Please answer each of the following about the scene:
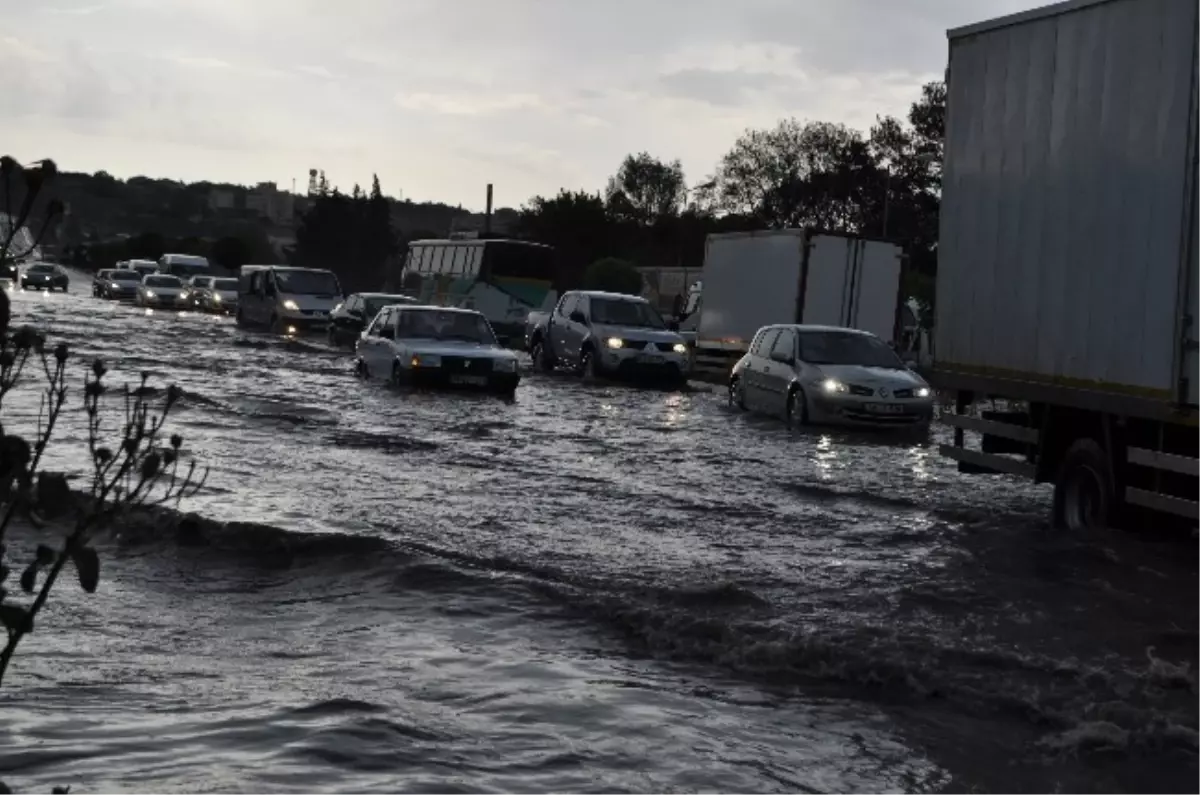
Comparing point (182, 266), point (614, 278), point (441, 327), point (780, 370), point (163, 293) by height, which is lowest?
point (780, 370)

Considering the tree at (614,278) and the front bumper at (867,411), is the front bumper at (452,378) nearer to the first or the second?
the front bumper at (867,411)

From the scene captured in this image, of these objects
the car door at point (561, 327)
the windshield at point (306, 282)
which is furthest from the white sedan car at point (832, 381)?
the windshield at point (306, 282)

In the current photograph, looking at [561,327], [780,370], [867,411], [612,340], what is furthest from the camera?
[561,327]

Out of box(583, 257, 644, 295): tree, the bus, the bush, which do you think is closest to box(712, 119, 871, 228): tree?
box(583, 257, 644, 295): tree

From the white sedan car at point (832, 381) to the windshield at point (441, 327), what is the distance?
14.1 feet

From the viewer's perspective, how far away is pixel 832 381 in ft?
73.5

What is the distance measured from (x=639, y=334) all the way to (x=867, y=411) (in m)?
9.71

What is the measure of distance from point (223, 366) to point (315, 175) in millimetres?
120320

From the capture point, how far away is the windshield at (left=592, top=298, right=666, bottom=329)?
1271 inches

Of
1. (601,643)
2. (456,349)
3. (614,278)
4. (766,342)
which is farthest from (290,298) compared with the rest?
(601,643)

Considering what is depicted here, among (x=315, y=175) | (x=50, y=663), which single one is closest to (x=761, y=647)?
(x=50, y=663)

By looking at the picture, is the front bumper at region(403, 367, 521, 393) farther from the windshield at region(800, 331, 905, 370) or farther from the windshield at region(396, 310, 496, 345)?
the windshield at region(800, 331, 905, 370)

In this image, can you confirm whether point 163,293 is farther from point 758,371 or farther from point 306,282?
point 758,371

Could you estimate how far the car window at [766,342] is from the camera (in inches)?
966
